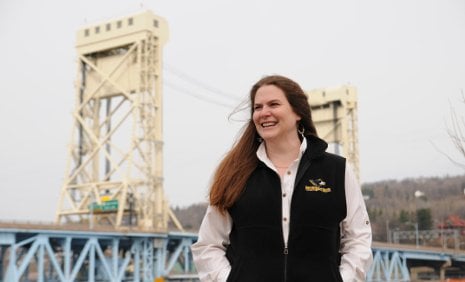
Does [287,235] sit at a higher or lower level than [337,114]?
lower

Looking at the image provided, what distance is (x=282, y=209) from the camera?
225 centimetres

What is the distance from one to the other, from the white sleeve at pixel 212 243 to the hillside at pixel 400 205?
5225cm

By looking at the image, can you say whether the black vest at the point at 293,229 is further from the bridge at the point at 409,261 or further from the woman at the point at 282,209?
the bridge at the point at 409,261

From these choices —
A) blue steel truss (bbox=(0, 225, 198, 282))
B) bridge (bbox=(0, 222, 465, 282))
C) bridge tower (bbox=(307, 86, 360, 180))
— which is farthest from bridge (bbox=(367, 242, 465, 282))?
blue steel truss (bbox=(0, 225, 198, 282))

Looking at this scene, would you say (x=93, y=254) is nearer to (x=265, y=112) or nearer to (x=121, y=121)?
(x=121, y=121)

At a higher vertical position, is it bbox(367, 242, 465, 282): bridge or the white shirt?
the white shirt

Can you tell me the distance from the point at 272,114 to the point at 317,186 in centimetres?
30

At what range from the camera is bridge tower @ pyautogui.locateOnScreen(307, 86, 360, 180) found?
4188 cm

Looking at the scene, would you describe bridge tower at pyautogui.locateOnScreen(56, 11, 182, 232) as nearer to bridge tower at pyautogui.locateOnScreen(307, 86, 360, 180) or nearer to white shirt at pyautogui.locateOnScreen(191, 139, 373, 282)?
bridge tower at pyautogui.locateOnScreen(307, 86, 360, 180)

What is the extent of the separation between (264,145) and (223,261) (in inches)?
17.7

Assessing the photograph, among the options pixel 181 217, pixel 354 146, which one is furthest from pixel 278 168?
pixel 181 217

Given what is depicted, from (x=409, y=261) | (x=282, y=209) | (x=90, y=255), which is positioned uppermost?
(x=282, y=209)

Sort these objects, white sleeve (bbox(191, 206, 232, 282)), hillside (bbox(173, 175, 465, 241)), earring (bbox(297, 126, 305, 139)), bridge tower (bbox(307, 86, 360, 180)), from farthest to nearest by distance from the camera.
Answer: hillside (bbox(173, 175, 465, 241))
bridge tower (bbox(307, 86, 360, 180))
earring (bbox(297, 126, 305, 139))
white sleeve (bbox(191, 206, 232, 282))

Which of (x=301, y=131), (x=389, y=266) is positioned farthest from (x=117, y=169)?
(x=301, y=131)
